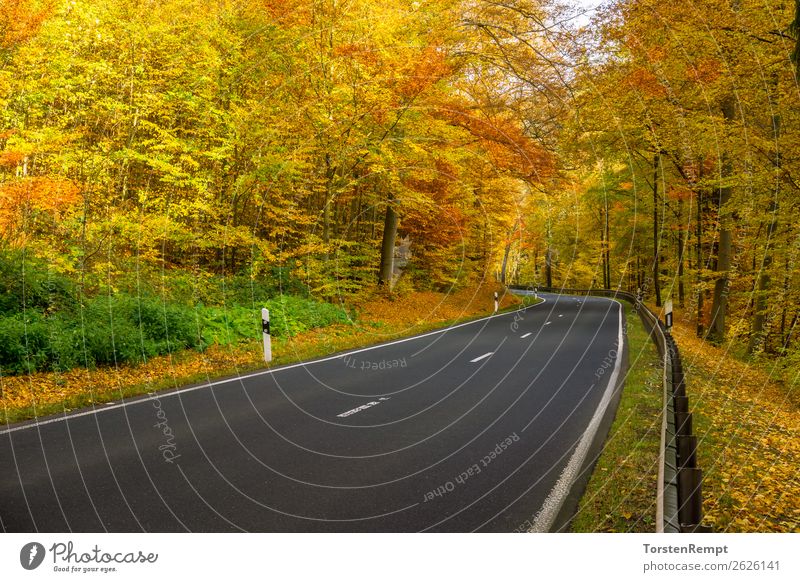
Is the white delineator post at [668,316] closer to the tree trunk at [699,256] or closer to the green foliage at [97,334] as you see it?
the tree trunk at [699,256]

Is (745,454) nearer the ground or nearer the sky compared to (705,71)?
nearer the ground

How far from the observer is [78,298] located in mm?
11414

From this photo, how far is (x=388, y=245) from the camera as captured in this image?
25312 mm

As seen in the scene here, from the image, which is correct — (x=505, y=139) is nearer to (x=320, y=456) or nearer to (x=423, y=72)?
(x=423, y=72)

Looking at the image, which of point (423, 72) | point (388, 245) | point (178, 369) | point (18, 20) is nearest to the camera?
point (178, 369)

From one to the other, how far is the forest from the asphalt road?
12.6ft

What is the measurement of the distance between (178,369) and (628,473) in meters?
8.89

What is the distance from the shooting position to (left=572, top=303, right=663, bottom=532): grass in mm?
4383

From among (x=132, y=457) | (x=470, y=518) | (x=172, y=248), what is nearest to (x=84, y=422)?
(x=132, y=457)

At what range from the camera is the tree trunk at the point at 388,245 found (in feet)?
82.0

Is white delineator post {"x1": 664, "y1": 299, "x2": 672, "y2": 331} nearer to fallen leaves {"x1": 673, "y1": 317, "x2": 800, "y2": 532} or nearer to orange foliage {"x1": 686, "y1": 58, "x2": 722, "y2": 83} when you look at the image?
fallen leaves {"x1": 673, "y1": 317, "x2": 800, "y2": 532}

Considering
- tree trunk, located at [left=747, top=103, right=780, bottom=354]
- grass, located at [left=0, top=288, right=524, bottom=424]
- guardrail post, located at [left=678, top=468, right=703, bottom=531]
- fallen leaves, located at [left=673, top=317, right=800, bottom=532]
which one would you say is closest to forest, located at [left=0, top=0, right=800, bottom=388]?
tree trunk, located at [left=747, top=103, right=780, bottom=354]
